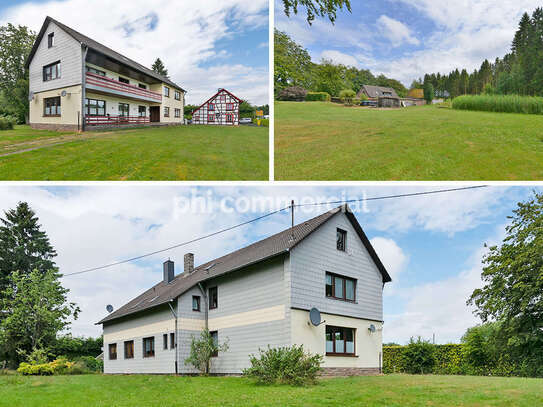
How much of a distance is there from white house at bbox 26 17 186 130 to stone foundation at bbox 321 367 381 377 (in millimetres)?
19903

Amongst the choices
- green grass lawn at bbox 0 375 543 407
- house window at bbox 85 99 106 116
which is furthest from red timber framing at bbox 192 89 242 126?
green grass lawn at bbox 0 375 543 407

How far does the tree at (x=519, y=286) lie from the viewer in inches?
910

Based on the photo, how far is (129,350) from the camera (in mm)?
24562

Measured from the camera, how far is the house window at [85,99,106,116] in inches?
1166

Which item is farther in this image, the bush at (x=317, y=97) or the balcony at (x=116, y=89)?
the bush at (x=317, y=97)

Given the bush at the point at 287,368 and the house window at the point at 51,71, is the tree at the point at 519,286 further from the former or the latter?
the house window at the point at 51,71

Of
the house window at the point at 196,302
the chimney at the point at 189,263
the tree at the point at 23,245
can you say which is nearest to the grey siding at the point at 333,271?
the house window at the point at 196,302

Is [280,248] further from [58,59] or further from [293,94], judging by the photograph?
[58,59]

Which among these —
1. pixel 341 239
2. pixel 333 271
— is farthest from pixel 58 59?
pixel 333 271

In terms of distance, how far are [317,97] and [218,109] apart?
3581 centimetres

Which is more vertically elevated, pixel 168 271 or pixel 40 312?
pixel 168 271

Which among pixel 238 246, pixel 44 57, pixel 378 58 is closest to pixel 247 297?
pixel 238 246

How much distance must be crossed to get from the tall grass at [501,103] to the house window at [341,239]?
14.1 meters

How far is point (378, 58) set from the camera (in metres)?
24.2
